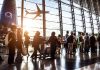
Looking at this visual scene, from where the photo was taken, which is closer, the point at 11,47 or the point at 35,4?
the point at 11,47

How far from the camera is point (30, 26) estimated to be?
18.2 m

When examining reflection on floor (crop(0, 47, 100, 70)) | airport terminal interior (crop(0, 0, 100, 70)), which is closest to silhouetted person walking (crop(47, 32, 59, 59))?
airport terminal interior (crop(0, 0, 100, 70))

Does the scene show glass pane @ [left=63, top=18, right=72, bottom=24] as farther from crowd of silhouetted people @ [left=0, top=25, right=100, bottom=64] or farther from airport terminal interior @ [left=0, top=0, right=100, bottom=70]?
crowd of silhouetted people @ [left=0, top=25, right=100, bottom=64]

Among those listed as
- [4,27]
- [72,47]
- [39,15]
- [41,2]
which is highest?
[41,2]

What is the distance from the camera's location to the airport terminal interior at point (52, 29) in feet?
32.9

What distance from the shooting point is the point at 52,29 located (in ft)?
66.5

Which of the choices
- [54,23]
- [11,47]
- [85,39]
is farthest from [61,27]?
[11,47]

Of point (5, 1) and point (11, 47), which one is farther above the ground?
point (5, 1)

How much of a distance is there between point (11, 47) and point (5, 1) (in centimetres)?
717

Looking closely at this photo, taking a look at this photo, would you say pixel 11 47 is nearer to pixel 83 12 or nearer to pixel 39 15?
pixel 39 15

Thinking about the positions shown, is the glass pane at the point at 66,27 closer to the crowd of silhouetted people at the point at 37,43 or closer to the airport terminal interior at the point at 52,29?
the airport terminal interior at the point at 52,29

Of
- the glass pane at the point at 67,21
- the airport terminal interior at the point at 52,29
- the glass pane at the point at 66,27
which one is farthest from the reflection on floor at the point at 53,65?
the glass pane at the point at 67,21

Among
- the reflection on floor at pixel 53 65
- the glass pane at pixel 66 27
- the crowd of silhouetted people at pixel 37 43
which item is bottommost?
the reflection on floor at pixel 53 65

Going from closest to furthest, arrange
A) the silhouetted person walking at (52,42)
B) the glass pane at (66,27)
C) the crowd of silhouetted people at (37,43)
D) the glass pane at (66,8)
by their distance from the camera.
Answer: the crowd of silhouetted people at (37,43)
the silhouetted person walking at (52,42)
the glass pane at (66,27)
the glass pane at (66,8)
